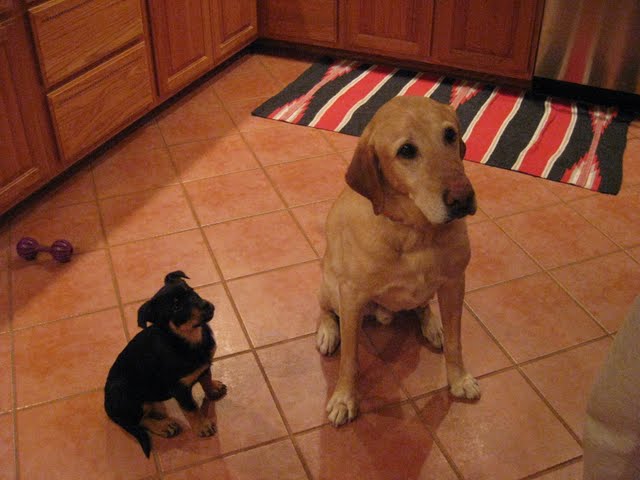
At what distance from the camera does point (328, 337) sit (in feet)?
6.52

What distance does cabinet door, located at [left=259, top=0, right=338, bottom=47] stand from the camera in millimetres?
3697

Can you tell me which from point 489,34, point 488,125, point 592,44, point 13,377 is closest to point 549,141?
point 488,125

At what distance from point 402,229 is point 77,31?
5.54 ft

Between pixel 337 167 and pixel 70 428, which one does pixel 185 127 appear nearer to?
pixel 337 167

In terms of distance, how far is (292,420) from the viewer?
1.81 metres

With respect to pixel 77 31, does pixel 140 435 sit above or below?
below

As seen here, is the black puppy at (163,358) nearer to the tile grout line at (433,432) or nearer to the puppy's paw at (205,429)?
the puppy's paw at (205,429)

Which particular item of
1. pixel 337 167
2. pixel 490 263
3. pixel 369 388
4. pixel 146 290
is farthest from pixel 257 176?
pixel 369 388

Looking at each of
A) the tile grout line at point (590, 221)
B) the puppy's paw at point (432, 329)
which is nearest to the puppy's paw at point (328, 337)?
the puppy's paw at point (432, 329)

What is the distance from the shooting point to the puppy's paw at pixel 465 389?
1849mm

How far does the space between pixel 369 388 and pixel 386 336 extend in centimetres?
22

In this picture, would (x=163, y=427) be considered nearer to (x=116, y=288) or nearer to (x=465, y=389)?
(x=116, y=288)

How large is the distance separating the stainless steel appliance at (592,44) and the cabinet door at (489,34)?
7 cm

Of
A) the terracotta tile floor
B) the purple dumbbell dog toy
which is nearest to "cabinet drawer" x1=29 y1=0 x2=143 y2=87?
the terracotta tile floor
